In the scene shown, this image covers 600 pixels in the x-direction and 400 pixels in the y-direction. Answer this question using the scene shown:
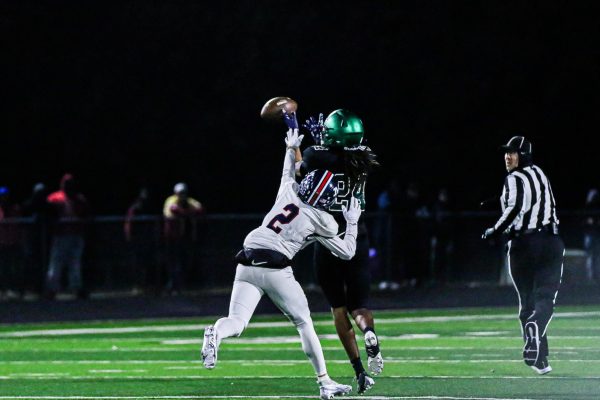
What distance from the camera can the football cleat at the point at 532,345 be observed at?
521 inches

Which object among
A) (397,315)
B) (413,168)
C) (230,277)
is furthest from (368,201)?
(397,315)

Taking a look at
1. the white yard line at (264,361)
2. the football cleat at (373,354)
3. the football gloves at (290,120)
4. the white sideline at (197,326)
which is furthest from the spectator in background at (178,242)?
the football gloves at (290,120)

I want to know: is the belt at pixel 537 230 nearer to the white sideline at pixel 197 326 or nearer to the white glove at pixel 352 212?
the white glove at pixel 352 212

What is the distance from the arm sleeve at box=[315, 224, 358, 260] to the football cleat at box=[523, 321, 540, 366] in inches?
107

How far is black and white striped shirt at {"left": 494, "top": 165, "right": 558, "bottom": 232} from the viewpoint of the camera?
13.6 m

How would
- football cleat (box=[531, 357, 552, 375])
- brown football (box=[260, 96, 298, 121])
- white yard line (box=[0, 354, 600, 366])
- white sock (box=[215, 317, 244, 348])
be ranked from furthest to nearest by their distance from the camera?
white yard line (box=[0, 354, 600, 366])
football cleat (box=[531, 357, 552, 375])
brown football (box=[260, 96, 298, 121])
white sock (box=[215, 317, 244, 348])

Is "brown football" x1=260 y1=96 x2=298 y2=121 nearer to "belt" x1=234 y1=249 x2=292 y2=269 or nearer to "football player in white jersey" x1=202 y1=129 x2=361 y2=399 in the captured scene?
"football player in white jersey" x1=202 y1=129 x2=361 y2=399

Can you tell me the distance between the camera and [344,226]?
468 inches

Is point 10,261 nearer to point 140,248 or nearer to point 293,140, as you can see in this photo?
point 140,248

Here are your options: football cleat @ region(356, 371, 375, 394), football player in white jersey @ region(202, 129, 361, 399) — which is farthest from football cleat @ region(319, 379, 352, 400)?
football cleat @ region(356, 371, 375, 394)

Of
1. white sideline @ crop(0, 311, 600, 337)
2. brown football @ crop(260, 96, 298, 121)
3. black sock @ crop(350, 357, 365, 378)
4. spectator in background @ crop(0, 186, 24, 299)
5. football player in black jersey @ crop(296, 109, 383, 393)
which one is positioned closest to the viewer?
football player in black jersey @ crop(296, 109, 383, 393)

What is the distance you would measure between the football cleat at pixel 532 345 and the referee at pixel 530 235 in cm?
15

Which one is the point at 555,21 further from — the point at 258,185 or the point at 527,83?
the point at 258,185

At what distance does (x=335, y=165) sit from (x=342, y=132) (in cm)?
27
